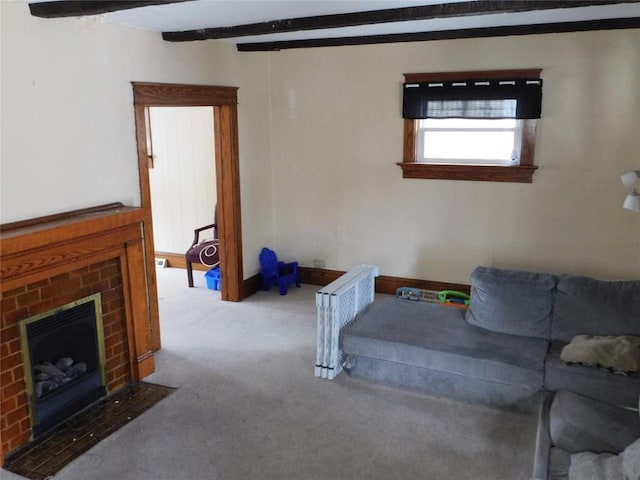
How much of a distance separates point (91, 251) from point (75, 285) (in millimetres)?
232

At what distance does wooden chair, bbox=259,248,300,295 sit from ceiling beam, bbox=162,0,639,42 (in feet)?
7.50

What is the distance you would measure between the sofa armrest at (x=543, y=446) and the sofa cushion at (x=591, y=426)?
0.03 metres

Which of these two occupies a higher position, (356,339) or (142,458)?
(356,339)

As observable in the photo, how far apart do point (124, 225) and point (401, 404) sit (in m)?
2.06

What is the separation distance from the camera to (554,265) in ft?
15.6

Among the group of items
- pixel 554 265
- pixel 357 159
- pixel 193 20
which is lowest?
pixel 554 265

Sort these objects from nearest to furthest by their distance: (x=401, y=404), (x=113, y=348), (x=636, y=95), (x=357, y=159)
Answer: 1. (x=401, y=404)
2. (x=113, y=348)
3. (x=636, y=95)
4. (x=357, y=159)

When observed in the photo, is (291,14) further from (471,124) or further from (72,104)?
(471,124)

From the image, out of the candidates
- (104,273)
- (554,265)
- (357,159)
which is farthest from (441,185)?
(104,273)

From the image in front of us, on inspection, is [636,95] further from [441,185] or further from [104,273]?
[104,273]

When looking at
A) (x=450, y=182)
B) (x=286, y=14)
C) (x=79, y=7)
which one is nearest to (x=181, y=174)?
(x=450, y=182)

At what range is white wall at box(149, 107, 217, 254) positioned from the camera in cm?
602

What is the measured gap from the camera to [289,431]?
10.6ft

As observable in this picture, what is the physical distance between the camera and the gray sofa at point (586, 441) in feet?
A: 7.39
